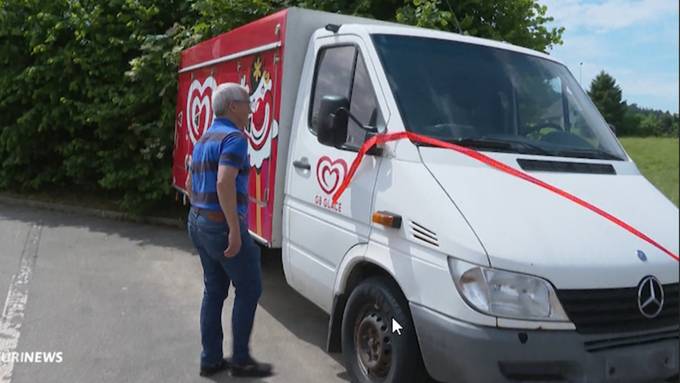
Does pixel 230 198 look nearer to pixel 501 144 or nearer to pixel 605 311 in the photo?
pixel 501 144

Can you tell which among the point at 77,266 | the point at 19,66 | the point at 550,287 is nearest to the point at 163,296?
the point at 77,266

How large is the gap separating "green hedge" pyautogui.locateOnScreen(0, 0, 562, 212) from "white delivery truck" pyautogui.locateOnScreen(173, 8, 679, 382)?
3.81m

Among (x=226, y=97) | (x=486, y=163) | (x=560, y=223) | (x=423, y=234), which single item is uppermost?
(x=226, y=97)

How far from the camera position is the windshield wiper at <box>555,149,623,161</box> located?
3.77 metres

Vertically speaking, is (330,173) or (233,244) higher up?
(330,173)

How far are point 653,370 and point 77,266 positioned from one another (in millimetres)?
5776

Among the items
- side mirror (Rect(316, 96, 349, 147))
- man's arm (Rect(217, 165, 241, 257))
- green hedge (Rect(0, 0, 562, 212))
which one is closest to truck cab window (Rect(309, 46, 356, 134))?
side mirror (Rect(316, 96, 349, 147))

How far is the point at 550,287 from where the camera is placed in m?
2.91

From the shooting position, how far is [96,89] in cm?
930

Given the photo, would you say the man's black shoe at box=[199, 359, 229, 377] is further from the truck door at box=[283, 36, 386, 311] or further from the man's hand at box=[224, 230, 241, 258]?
the man's hand at box=[224, 230, 241, 258]

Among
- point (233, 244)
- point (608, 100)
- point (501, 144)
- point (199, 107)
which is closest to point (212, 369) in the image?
point (233, 244)

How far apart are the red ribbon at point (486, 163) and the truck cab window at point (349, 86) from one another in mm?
150

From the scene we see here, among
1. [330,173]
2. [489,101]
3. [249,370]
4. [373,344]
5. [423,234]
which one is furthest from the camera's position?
[249,370]

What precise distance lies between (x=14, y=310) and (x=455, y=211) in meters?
4.15
